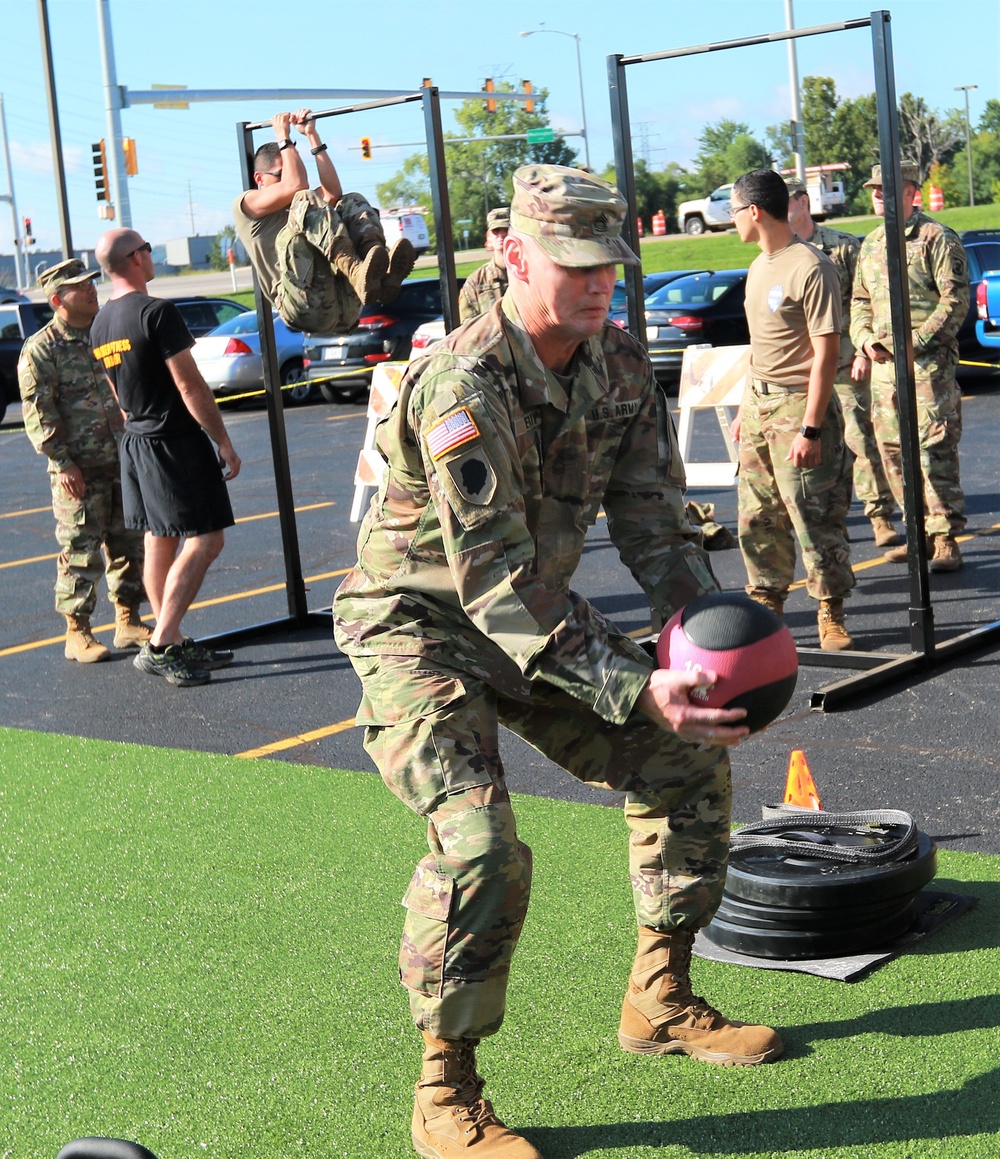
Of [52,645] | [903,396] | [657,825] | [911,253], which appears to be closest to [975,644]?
[903,396]

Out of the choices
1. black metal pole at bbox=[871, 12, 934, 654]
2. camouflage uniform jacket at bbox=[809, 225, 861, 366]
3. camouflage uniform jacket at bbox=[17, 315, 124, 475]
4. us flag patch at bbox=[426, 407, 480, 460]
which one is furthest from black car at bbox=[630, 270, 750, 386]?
us flag patch at bbox=[426, 407, 480, 460]

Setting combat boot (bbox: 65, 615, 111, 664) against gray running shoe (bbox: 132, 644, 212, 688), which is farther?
combat boot (bbox: 65, 615, 111, 664)

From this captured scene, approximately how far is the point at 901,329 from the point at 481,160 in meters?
56.6

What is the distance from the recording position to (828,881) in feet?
13.7

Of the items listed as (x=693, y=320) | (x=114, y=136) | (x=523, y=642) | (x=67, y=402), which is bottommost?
(x=523, y=642)

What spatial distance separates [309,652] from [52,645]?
6.08 ft

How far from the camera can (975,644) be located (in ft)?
25.0

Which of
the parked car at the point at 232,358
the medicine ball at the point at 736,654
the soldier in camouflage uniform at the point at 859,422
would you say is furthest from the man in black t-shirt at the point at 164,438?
the parked car at the point at 232,358

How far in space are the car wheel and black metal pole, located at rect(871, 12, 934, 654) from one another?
19.3m

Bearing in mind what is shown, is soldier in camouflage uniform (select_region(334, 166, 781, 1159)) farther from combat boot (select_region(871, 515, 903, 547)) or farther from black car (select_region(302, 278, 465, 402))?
black car (select_region(302, 278, 465, 402))

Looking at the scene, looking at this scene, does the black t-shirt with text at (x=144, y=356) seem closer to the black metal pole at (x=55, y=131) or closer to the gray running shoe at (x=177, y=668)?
the gray running shoe at (x=177, y=668)

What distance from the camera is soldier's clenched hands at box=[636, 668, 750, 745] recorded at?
3002mm

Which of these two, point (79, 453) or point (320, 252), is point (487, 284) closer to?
point (320, 252)

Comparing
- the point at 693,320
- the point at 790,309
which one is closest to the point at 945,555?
the point at 790,309
